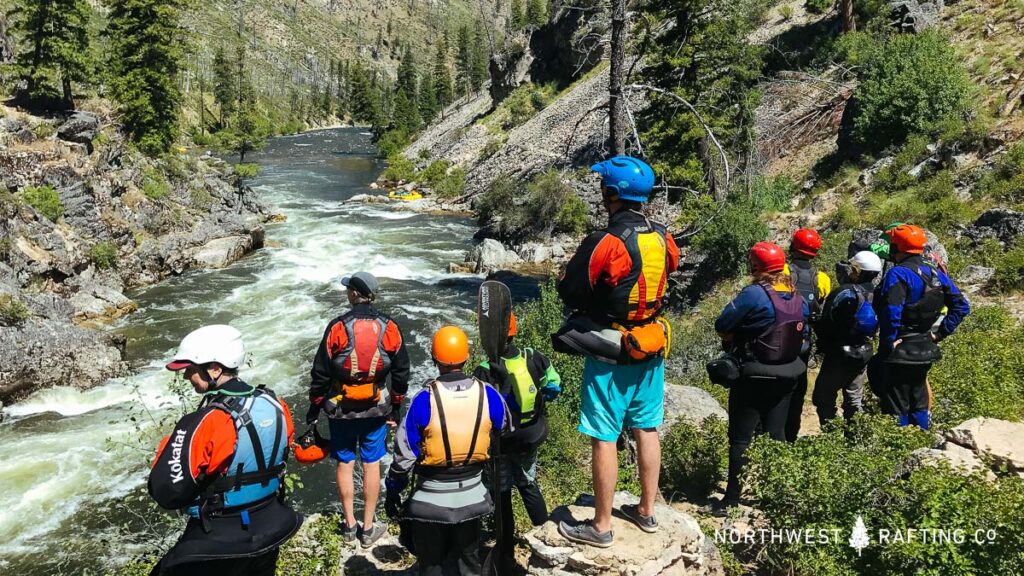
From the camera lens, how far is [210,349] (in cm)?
293

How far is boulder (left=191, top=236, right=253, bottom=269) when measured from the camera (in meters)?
22.6

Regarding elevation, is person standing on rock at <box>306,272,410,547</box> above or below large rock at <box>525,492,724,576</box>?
above

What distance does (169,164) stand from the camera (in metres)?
26.9

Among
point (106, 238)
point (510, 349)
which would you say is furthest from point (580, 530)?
point (106, 238)

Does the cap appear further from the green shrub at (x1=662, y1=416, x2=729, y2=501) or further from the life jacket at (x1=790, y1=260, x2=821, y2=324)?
the life jacket at (x1=790, y1=260, x2=821, y2=324)

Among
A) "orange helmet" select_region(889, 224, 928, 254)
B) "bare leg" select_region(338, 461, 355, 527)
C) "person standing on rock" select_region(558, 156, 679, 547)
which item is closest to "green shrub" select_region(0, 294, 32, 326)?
"bare leg" select_region(338, 461, 355, 527)

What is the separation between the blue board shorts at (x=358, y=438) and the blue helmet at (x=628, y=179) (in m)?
2.61

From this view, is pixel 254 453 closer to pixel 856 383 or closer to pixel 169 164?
pixel 856 383

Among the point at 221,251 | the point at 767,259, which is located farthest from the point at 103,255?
the point at 767,259

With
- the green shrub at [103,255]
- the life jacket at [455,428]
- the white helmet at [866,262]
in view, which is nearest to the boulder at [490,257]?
the green shrub at [103,255]

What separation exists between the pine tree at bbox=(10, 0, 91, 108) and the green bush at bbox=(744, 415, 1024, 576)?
2822 cm

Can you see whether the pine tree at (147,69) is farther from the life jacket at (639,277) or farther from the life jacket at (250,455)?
the life jacket at (639,277)

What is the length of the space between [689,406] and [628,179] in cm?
506

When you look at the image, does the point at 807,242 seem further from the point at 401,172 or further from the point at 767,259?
the point at 401,172
